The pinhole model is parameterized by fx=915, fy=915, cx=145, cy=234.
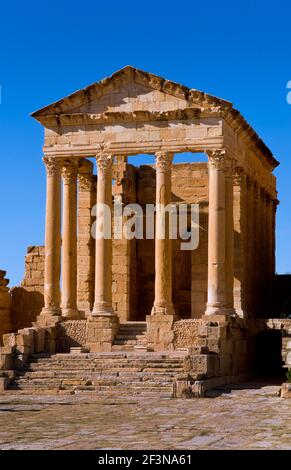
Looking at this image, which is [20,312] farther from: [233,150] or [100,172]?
[233,150]

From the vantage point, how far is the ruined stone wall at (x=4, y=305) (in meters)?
34.6

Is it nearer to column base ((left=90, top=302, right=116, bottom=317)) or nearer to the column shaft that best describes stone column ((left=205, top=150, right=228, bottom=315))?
the column shaft

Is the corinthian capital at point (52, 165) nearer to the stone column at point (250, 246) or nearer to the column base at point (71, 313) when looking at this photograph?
the column base at point (71, 313)

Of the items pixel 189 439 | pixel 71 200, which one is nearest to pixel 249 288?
pixel 71 200

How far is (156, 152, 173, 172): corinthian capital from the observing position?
91.1 feet

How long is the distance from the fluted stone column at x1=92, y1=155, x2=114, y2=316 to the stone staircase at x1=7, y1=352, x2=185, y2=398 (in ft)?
8.71

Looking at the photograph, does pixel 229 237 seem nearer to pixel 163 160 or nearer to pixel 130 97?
pixel 163 160

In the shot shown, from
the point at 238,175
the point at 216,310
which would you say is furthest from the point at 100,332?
the point at 238,175

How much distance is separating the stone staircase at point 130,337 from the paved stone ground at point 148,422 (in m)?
4.33

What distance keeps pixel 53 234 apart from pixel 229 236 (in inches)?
218

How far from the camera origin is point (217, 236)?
27.1 m
